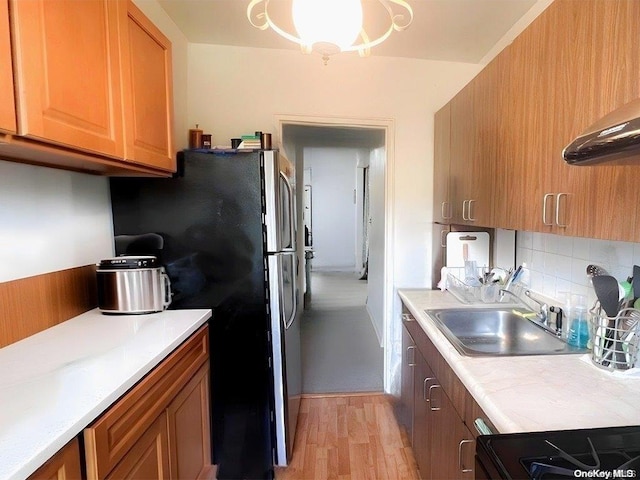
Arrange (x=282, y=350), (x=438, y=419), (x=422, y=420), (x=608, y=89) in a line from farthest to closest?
(x=282, y=350)
(x=422, y=420)
(x=438, y=419)
(x=608, y=89)

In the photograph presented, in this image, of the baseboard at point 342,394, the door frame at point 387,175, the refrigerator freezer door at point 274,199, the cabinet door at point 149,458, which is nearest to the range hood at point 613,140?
the refrigerator freezer door at point 274,199

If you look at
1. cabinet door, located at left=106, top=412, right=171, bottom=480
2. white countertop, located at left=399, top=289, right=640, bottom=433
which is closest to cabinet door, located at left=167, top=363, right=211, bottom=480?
cabinet door, located at left=106, top=412, right=171, bottom=480

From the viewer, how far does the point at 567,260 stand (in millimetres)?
1562

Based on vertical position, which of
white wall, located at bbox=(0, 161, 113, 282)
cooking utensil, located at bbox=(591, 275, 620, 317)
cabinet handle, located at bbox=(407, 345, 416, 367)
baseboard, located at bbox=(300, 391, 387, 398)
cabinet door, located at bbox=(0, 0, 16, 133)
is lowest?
baseboard, located at bbox=(300, 391, 387, 398)

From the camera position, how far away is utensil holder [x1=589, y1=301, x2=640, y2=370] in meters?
1.01

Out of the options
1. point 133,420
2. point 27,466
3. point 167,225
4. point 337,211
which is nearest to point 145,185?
point 167,225


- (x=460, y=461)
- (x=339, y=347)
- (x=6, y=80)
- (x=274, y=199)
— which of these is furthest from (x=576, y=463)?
(x=339, y=347)

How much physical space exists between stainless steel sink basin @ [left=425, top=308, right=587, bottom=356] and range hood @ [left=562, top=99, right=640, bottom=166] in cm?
90

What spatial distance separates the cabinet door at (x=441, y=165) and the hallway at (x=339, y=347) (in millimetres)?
1440

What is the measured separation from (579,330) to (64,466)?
5.56 feet

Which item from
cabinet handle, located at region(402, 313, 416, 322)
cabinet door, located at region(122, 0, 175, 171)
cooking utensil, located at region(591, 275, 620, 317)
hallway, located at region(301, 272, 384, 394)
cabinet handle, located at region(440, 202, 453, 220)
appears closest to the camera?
cooking utensil, located at region(591, 275, 620, 317)

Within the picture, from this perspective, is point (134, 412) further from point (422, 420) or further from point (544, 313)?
point (544, 313)

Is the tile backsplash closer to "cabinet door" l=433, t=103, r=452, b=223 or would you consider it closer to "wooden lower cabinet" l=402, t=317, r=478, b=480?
"cabinet door" l=433, t=103, r=452, b=223

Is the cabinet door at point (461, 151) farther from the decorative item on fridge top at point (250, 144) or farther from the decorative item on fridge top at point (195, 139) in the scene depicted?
the decorative item on fridge top at point (195, 139)
